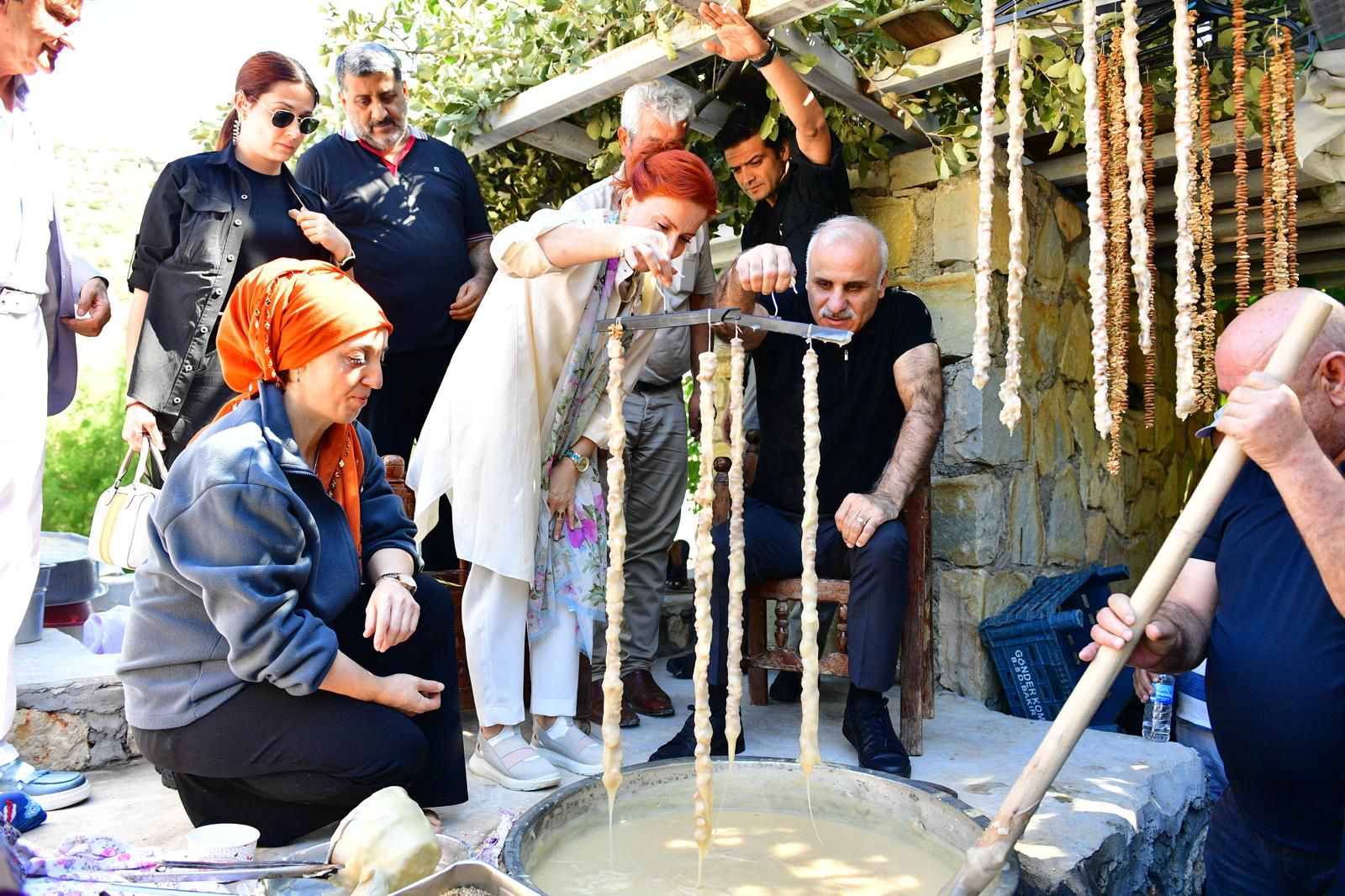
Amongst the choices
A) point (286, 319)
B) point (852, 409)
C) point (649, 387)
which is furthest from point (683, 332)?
point (286, 319)

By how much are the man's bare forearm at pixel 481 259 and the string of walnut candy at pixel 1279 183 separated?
2437 millimetres

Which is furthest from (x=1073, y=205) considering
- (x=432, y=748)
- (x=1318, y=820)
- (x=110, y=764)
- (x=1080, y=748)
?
(x=110, y=764)

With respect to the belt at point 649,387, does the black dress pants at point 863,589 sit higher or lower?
lower

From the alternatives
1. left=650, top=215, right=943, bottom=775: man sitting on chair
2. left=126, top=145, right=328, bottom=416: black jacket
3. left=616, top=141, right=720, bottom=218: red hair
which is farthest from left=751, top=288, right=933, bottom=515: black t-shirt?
left=126, top=145, right=328, bottom=416: black jacket

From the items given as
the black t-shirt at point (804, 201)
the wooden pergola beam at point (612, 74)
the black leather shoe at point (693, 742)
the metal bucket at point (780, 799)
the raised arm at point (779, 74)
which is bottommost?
the black leather shoe at point (693, 742)

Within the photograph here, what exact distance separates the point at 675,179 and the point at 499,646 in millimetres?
1337

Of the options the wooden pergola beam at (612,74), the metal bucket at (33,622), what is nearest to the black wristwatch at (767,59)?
the wooden pergola beam at (612,74)

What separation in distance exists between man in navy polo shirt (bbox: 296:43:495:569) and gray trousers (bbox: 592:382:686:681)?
726 mm

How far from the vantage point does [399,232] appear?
136 inches

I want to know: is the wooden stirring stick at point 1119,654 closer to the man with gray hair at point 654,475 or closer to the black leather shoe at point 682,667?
the man with gray hair at point 654,475

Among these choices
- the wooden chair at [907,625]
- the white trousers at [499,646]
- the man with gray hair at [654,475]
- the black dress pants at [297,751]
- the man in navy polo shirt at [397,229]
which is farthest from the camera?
the man with gray hair at [654,475]

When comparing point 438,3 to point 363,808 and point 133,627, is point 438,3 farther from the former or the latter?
point 363,808

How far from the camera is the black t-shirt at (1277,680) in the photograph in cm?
177

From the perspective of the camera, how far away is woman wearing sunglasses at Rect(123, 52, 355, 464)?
2.94 meters
